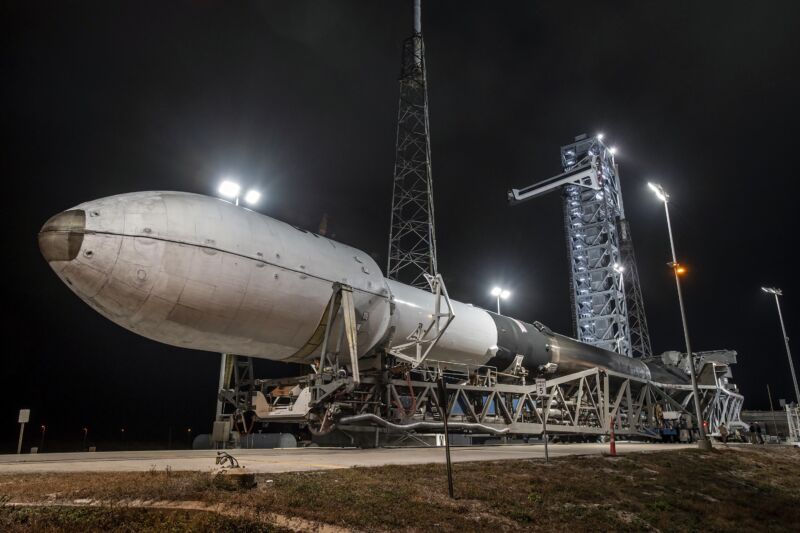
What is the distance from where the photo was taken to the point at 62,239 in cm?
858

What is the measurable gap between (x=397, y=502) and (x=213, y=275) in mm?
5694

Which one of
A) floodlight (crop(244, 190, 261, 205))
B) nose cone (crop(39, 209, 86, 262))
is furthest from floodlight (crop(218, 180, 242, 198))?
nose cone (crop(39, 209, 86, 262))

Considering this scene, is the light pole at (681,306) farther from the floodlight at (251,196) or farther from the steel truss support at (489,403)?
the floodlight at (251,196)

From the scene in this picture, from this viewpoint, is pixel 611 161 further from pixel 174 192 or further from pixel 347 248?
pixel 174 192

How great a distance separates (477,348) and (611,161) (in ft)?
150

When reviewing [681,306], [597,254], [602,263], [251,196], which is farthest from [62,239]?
[597,254]

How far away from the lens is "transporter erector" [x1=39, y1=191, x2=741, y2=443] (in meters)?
8.96

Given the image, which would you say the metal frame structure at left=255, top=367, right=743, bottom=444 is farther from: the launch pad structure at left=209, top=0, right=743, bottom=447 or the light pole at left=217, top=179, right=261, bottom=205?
the light pole at left=217, top=179, right=261, bottom=205

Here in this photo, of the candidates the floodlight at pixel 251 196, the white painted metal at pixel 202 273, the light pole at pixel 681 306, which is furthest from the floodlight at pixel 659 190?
the floodlight at pixel 251 196

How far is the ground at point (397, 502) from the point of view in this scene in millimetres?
4770

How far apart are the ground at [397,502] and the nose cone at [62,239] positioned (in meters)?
3.79

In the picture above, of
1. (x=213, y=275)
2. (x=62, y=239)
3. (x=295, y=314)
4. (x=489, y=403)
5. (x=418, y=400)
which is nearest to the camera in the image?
(x=62, y=239)

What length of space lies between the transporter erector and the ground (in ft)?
4.25

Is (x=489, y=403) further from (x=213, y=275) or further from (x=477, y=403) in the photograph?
(x=213, y=275)
